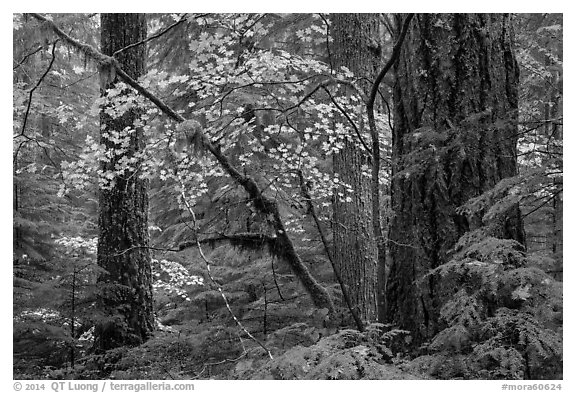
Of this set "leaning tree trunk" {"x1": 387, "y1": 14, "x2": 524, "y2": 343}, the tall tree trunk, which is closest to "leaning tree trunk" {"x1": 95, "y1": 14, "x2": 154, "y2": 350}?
the tall tree trunk

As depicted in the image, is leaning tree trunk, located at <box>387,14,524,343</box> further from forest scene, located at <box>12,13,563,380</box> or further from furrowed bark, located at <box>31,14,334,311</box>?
furrowed bark, located at <box>31,14,334,311</box>

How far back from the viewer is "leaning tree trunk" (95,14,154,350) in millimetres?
5488

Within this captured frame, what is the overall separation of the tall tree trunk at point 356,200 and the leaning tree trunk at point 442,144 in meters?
2.93

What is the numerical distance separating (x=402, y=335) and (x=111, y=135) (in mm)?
4290

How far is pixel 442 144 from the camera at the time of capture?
2.29m

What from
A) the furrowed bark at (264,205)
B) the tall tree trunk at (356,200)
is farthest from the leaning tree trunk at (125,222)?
the tall tree trunk at (356,200)

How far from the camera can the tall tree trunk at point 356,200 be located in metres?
5.45

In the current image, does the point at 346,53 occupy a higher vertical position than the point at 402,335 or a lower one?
higher

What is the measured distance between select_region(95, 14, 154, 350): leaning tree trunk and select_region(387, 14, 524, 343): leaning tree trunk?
12.5ft

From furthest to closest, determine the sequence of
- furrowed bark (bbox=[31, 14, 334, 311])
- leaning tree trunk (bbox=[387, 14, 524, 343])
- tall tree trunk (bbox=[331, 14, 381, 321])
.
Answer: tall tree trunk (bbox=[331, 14, 381, 321]) → furrowed bark (bbox=[31, 14, 334, 311]) → leaning tree trunk (bbox=[387, 14, 524, 343])

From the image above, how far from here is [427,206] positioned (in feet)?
7.82

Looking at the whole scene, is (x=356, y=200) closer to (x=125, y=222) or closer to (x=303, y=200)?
(x=303, y=200)
